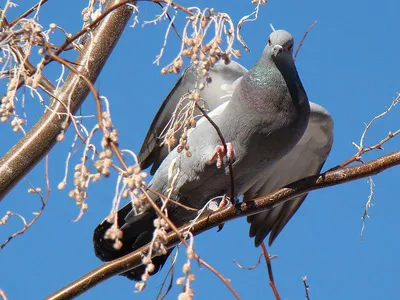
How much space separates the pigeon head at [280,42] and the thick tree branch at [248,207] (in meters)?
1.11

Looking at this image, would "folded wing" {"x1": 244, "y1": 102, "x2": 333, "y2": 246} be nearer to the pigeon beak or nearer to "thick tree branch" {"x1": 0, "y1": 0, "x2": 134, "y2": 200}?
the pigeon beak

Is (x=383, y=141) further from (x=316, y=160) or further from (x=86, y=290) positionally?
(x=316, y=160)

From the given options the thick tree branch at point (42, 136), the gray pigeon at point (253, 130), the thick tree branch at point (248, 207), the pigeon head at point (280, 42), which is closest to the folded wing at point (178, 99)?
the gray pigeon at point (253, 130)

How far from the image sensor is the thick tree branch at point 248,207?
9.22ft

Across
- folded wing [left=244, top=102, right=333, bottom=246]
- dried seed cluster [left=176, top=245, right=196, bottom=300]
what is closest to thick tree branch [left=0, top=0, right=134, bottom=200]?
dried seed cluster [left=176, top=245, right=196, bottom=300]

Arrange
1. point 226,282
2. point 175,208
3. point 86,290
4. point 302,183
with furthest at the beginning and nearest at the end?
point 175,208 < point 302,183 < point 86,290 < point 226,282

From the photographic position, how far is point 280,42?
4.05 meters

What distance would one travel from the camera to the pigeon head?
159 inches

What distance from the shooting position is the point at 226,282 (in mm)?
1726

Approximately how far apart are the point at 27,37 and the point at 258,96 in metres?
2.43

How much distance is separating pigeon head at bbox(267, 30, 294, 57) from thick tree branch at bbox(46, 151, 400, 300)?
3.64 feet

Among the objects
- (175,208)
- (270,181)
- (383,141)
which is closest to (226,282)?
(383,141)

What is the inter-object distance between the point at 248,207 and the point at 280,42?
1278 millimetres

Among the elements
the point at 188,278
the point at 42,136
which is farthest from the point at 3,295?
the point at 42,136
